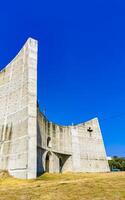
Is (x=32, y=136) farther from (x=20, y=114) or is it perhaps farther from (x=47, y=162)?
(x=47, y=162)

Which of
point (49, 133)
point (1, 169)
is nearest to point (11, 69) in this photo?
point (49, 133)

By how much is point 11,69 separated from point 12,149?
39.9 ft

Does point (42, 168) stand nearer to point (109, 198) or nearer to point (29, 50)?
point (29, 50)

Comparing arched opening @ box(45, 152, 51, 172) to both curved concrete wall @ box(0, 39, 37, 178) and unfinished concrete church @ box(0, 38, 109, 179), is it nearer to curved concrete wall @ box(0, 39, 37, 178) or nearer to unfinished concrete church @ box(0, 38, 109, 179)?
unfinished concrete church @ box(0, 38, 109, 179)

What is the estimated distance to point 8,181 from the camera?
23.4 m

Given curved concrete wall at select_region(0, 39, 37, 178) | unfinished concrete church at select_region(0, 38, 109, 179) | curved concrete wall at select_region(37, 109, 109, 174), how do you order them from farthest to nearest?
1. curved concrete wall at select_region(37, 109, 109, 174)
2. unfinished concrete church at select_region(0, 38, 109, 179)
3. curved concrete wall at select_region(0, 39, 37, 178)

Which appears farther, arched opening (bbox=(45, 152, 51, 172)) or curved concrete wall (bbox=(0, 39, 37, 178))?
arched opening (bbox=(45, 152, 51, 172))

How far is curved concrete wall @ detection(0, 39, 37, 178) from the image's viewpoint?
25094 mm

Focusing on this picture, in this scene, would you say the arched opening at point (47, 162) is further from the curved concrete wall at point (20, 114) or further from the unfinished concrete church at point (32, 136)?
the curved concrete wall at point (20, 114)

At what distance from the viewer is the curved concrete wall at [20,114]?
25.1m

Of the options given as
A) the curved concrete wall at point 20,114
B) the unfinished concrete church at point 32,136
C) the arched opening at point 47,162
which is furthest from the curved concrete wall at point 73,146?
the curved concrete wall at point 20,114

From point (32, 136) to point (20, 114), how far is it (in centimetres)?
375

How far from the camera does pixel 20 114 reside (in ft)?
92.3

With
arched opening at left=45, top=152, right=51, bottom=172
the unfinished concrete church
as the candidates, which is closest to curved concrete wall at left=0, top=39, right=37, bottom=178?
the unfinished concrete church
